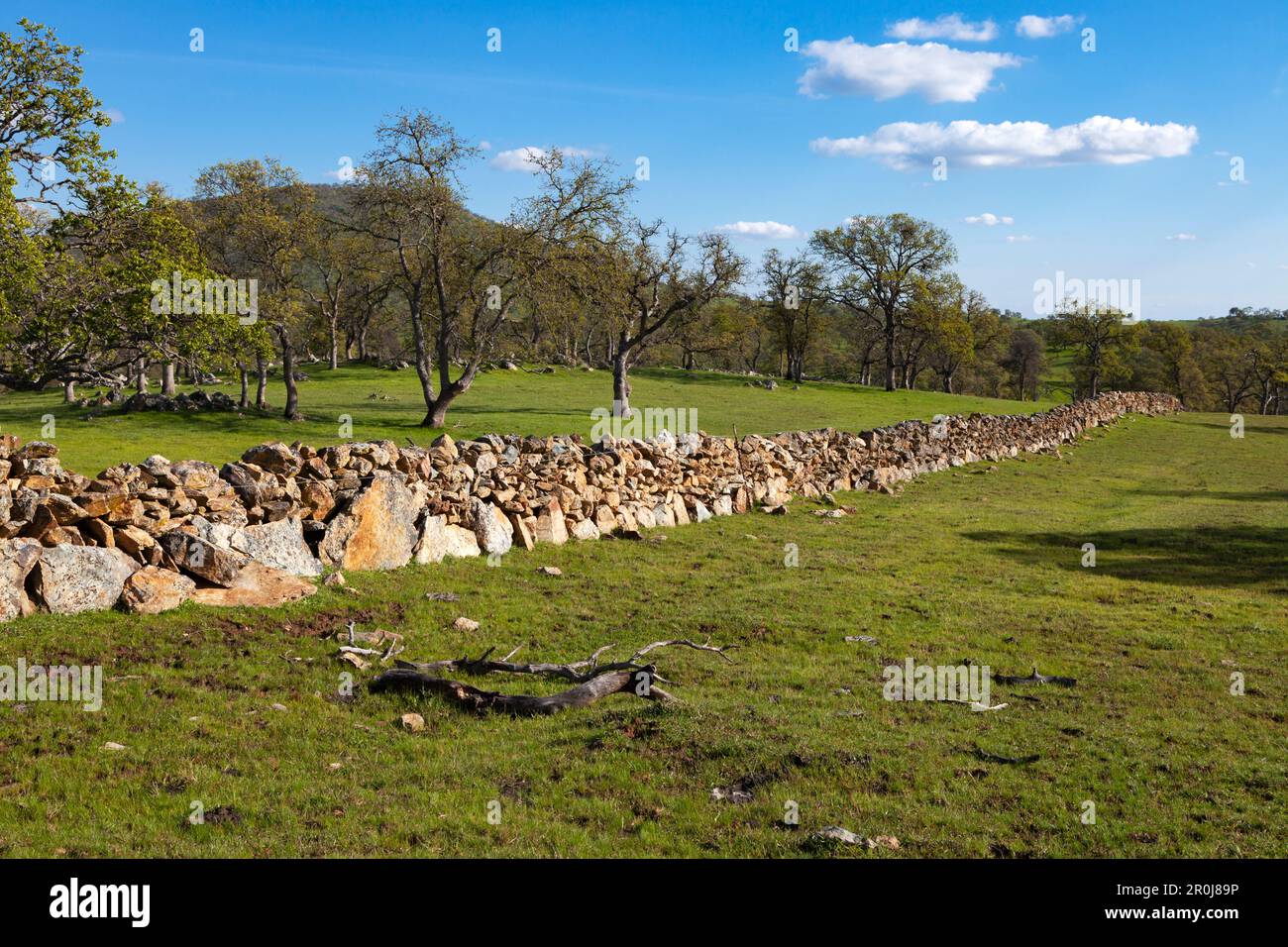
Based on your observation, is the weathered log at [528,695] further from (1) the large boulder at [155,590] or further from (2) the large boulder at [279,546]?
(2) the large boulder at [279,546]

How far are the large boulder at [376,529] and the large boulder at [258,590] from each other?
3.64 feet

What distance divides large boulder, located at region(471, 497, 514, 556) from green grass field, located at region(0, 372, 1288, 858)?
405 millimetres

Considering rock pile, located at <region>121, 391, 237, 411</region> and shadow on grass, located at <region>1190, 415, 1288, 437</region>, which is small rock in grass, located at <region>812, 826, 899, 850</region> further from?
shadow on grass, located at <region>1190, 415, 1288, 437</region>

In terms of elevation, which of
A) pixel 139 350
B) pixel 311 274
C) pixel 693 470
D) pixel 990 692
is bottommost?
pixel 990 692

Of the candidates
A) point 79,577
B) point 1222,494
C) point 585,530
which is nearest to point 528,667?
point 79,577

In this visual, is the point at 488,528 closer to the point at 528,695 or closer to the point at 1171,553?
the point at 528,695

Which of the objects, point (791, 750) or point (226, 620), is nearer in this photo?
point (791, 750)

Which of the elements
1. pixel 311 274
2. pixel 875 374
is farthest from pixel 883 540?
pixel 875 374

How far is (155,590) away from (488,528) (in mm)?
6230

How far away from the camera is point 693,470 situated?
74.2 feet

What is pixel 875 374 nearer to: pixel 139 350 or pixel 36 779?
pixel 139 350

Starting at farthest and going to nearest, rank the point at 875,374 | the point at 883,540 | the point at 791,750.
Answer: the point at 875,374 → the point at 883,540 → the point at 791,750

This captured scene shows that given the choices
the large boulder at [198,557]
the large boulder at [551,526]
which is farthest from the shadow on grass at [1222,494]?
the large boulder at [198,557]

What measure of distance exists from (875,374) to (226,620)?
108 meters
